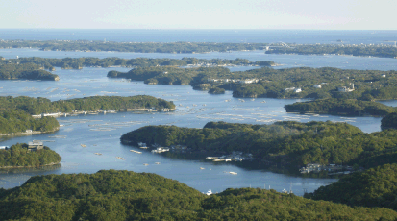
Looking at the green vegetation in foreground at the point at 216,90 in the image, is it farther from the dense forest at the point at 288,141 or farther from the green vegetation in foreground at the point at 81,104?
the dense forest at the point at 288,141

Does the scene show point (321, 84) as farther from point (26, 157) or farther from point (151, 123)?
point (26, 157)

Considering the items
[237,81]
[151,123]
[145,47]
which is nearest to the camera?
[151,123]

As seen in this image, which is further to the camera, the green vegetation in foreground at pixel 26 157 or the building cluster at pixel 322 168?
the green vegetation in foreground at pixel 26 157

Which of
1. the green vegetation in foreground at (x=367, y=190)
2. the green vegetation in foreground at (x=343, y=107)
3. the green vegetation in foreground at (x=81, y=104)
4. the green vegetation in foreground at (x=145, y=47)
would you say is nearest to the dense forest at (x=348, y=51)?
the green vegetation in foreground at (x=145, y=47)

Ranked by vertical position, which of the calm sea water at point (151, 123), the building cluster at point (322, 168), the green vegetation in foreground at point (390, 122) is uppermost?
the green vegetation in foreground at point (390, 122)

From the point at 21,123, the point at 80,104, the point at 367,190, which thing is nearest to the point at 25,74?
the point at 80,104

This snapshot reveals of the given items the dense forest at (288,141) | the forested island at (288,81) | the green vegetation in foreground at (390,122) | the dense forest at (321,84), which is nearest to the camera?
the dense forest at (288,141)
